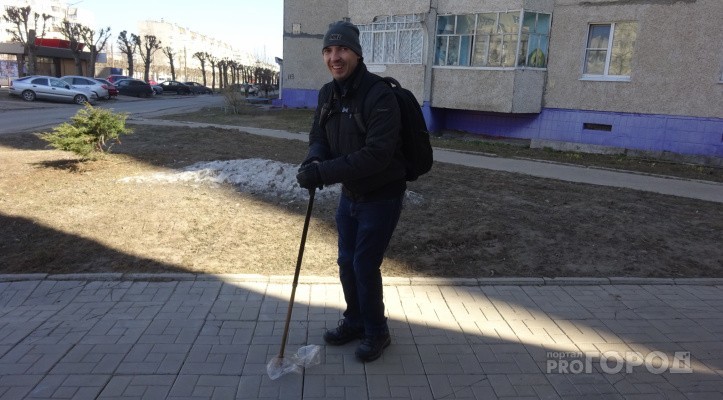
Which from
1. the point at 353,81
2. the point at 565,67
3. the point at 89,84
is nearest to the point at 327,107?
the point at 353,81

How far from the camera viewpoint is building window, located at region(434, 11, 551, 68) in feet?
48.4

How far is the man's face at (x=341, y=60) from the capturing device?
2990 millimetres

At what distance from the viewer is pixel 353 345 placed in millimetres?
3500

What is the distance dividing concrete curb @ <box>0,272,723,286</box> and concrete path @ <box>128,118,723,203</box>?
15.3 feet

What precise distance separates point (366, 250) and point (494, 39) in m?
13.8

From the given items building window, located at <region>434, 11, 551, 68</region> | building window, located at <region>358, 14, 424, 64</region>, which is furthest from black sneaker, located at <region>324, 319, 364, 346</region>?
building window, located at <region>358, 14, 424, 64</region>

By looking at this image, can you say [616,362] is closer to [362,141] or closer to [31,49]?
[362,141]

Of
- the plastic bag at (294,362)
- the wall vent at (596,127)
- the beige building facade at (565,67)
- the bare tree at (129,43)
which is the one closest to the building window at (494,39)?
the beige building facade at (565,67)

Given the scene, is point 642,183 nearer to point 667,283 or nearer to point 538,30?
point 667,283

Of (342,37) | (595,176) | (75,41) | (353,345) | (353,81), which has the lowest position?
(353,345)

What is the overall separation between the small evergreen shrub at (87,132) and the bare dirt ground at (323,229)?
0.37m

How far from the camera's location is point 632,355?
11.2 ft

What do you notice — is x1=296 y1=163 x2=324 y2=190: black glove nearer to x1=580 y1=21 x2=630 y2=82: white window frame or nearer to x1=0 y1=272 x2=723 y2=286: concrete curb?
x1=0 y1=272 x2=723 y2=286: concrete curb

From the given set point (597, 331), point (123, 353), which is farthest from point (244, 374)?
point (597, 331)
